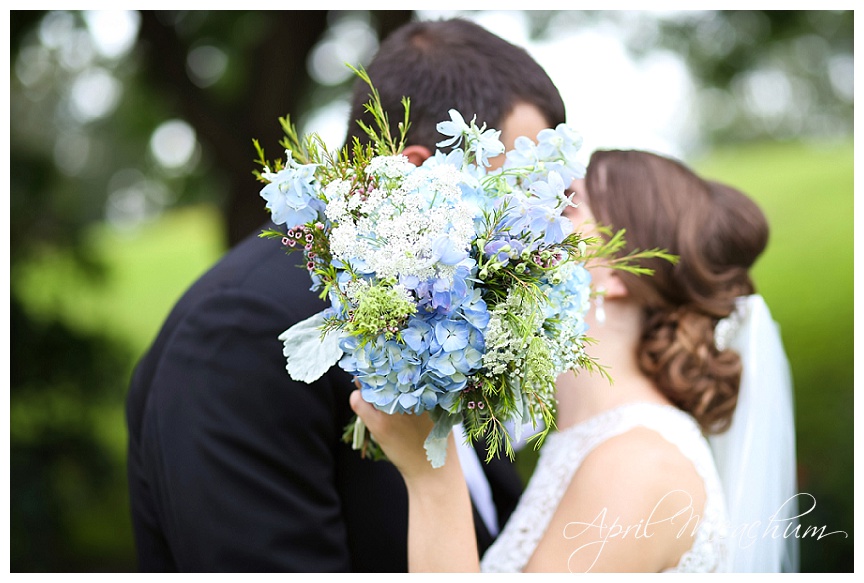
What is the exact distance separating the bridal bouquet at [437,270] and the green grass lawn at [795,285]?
479 cm

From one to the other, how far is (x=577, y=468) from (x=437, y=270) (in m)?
1.44

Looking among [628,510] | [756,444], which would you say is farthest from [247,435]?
[756,444]

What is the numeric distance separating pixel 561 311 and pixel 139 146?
8.94 m

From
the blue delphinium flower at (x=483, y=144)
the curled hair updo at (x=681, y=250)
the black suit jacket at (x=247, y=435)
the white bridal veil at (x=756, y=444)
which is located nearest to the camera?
the blue delphinium flower at (x=483, y=144)

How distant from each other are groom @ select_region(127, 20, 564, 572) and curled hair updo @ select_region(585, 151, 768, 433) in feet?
2.11

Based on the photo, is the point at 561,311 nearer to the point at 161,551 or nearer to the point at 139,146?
the point at 161,551

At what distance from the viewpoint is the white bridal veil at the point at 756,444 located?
10.3 feet

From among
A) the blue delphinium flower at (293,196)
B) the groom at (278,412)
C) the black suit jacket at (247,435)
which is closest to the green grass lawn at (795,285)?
the groom at (278,412)

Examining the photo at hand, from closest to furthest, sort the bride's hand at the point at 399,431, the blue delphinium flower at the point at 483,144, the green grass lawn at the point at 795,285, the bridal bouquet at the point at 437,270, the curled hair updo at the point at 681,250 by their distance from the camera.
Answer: the bridal bouquet at the point at 437,270, the blue delphinium flower at the point at 483,144, the bride's hand at the point at 399,431, the curled hair updo at the point at 681,250, the green grass lawn at the point at 795,285

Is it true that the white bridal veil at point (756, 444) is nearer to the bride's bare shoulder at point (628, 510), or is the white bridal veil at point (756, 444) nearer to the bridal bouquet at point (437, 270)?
the bride's bare shoulder at point (628, 510)

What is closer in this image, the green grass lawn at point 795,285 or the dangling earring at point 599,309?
the dangling earring at point 599,309

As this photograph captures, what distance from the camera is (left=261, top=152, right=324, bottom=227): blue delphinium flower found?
1660 millimetres

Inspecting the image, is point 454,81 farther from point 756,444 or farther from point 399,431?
point 756,444

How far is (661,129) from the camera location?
11.9 metres
